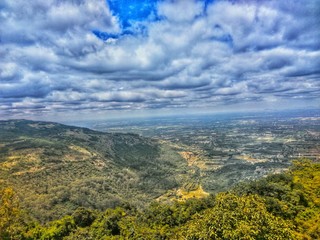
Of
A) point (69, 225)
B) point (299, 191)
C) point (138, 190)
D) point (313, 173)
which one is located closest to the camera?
point (299, 191)

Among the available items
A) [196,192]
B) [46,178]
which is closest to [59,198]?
[46,178]

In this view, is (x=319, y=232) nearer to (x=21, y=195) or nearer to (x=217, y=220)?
(x=217, y=220)

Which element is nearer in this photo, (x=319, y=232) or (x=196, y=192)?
(x=319, y=232)

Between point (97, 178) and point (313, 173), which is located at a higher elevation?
point (313, 173)

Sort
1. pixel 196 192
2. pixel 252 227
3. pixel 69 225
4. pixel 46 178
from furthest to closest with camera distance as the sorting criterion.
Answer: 1. pixel 196 192
2. pixel 46 178
3. pixel 69 225
4. pixel 252 227

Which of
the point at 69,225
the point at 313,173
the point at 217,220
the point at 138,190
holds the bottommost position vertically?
the point at 138,190

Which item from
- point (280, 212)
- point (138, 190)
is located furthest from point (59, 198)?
point (280, 212)
